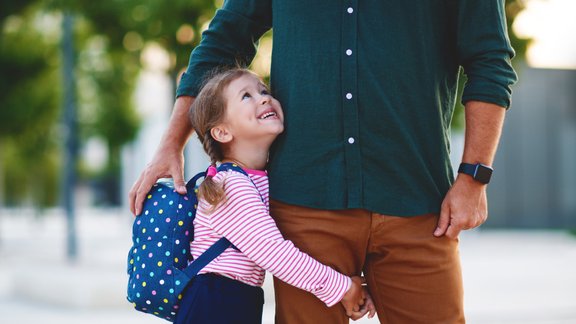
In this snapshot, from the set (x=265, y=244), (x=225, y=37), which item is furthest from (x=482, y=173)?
(x=225, y=37)

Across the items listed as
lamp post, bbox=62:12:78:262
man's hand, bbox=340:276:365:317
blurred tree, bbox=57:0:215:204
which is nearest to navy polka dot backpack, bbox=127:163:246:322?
man's hand, bbox=340:276:365:317

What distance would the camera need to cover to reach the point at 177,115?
2.28 meters

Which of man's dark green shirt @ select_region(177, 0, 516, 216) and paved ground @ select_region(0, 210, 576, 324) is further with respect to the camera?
paved ground @ select_region(0, 210, 576, 324)

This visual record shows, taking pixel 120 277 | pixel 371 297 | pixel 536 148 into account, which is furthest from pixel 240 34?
pixel 536 148

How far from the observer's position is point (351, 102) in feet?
6.61

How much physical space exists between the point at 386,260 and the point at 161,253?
61cm

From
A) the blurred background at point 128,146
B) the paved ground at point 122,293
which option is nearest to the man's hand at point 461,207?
the blurred background at point 128,146

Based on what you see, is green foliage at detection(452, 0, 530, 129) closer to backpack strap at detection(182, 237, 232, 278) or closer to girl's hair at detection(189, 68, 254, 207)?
girl's hair at detection(189, 68, 254, 207)

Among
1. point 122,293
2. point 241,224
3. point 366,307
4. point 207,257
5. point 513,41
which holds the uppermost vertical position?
point 513,41

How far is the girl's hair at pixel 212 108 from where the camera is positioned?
7.05ft

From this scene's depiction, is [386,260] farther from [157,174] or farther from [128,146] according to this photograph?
[128,146]

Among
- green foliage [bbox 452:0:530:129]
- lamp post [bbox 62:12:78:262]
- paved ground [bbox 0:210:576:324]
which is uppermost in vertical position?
green foliage [bbox 452:0:530:129]

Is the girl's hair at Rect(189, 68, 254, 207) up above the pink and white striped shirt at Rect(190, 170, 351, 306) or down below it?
above

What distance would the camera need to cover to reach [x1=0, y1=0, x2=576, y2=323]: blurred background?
7211 mm
